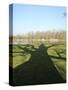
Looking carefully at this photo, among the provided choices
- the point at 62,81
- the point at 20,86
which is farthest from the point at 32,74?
the point at 62,81

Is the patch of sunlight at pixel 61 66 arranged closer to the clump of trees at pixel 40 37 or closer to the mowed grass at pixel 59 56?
the mowed grass at pixel 59 56

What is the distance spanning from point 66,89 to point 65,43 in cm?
51

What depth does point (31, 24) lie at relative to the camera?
252cm

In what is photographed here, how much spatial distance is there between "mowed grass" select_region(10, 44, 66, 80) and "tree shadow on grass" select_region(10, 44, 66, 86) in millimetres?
24

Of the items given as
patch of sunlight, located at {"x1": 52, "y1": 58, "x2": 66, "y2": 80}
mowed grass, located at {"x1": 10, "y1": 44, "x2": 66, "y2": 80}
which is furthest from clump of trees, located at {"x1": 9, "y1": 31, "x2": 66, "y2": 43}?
patch of sunlight, located at {"x1": 52, "y1": 58, "x2": 66, "y2": 80}

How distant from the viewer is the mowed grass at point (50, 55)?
8.07 ft

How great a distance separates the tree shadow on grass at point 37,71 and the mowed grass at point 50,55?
0.08ft

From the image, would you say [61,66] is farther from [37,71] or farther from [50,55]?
[37,71]

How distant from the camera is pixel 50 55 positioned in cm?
260

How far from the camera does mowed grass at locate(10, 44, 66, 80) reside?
246 centimetres

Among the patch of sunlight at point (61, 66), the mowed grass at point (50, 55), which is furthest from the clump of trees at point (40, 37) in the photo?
the patch of sunlight at point (61, 66)

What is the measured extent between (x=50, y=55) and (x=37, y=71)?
0.75ft

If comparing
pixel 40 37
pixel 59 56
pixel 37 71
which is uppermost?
pixel 40 37

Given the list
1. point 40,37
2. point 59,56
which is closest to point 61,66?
point 59,56
